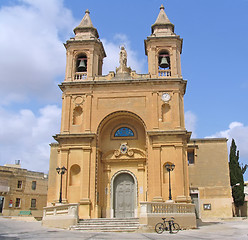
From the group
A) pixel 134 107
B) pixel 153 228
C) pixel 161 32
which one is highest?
pixel 161 32

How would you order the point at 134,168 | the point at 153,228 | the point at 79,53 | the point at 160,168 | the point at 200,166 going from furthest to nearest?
1. the point at 200,166
2. the point at 79,53
3. the point at 134,168
4. the point at 160,168
5. the point at 153,228

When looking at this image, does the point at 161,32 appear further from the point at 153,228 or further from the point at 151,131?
the point at 153,228

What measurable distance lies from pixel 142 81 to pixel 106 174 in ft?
24.7

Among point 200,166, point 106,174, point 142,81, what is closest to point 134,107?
point 142,81

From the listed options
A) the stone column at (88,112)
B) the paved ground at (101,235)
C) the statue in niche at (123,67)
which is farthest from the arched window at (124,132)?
the paved ground at (101,235)

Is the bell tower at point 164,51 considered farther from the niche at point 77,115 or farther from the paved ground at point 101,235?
the paved ground at point 101,235

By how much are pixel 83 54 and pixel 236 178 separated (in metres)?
21.2

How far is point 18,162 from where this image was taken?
2058 inches

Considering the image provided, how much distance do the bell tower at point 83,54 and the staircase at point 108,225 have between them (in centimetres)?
1121

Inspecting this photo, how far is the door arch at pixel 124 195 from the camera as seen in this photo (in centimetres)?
2314

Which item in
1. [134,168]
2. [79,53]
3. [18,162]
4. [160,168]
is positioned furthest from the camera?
[18,162]

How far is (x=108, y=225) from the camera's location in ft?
59.4

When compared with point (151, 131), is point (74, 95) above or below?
above

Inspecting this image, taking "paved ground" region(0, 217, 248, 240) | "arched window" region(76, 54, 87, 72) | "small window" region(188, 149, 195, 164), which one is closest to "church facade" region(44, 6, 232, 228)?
"arched window" region(76, 54, 87, 72)
